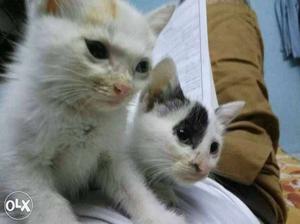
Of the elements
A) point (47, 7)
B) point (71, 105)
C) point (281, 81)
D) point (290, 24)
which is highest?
point (47, 7)

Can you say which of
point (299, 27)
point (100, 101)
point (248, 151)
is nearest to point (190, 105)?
point (248, 151)

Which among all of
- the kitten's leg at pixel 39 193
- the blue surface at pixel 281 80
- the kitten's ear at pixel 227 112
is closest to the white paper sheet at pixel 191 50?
the kitten's ear at pixel 227 112

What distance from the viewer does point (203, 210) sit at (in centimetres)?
60

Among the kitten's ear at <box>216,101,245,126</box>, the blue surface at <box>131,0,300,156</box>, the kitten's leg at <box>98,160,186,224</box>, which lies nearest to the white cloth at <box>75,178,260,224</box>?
the kitten's leg at <box>98,160,186,224</box>

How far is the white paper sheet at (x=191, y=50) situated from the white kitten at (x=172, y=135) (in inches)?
2.4

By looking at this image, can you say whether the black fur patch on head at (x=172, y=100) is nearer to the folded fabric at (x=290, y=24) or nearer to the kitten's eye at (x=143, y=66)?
the kitten's eye at (x=143, y=66)

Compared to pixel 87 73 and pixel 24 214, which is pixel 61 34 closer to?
pixel 87 73

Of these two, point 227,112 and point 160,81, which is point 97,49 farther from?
point 227,112

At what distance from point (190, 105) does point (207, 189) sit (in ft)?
0.49

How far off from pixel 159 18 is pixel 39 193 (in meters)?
0.33

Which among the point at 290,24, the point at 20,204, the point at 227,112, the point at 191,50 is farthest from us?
the point at 290,24

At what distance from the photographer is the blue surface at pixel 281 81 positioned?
2240mm

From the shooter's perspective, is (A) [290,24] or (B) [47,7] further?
(A) [290,24]

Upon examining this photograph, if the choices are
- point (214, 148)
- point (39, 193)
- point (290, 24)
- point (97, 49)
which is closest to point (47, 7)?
point (97, 49)
